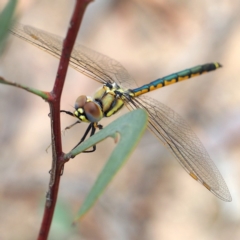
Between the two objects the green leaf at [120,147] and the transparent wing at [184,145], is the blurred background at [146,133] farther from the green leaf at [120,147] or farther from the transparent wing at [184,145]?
the green leaf at [120,147]

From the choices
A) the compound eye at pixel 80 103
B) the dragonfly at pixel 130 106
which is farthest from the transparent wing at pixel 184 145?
the compound eye at pixel 80 103

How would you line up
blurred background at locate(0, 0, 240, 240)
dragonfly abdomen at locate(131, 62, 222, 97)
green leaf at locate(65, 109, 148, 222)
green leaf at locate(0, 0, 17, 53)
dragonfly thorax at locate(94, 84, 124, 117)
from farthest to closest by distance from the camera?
blurred background at locate(0, 0, 240, 240) → dragonfly abdomen at locate(131, 62, 222, 97) → dragonfly thorax at locate(94, 84, 124, 117) → green leaf at locate(0, 0, 17, 53) → green leaf at locate(65, 109, 148, 222)

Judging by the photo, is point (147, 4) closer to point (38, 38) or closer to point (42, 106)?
point (42, 106)

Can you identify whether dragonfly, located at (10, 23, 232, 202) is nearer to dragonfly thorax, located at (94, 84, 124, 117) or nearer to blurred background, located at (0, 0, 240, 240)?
dragonfly thorax, located at (94, 84, 124, 117)

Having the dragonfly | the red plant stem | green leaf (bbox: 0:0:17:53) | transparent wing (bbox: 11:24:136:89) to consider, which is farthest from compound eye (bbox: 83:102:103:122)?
green leaf (bbox: 0:0:17:53)

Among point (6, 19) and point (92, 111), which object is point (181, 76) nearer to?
point (92, 111)
